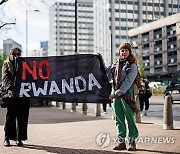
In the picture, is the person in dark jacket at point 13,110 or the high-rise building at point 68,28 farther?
A: the high-rise building at point 68,28

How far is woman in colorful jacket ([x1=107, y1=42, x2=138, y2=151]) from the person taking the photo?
6812 mm

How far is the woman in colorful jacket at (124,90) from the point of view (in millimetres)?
6812

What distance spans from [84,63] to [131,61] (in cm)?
110

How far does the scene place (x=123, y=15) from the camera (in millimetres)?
132125

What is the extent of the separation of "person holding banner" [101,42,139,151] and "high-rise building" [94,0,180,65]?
396 feet

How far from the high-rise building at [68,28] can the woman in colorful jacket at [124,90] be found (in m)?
172

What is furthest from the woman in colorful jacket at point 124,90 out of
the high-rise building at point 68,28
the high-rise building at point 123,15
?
the high-rise building at point 68,28

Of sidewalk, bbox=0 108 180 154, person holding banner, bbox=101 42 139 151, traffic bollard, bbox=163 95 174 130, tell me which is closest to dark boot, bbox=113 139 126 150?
person holding banner, bbox=101 42 139 151

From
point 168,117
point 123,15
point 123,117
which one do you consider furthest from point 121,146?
point 123,15

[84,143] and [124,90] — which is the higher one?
[124,90]

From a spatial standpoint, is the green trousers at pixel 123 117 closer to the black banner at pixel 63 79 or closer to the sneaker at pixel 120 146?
the sneaker at pixel 120 146

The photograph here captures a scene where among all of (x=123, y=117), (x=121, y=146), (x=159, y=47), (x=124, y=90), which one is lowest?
(x=121, y=146)

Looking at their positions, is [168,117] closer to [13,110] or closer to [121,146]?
[121,146]

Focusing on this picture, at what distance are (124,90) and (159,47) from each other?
9562 cm
